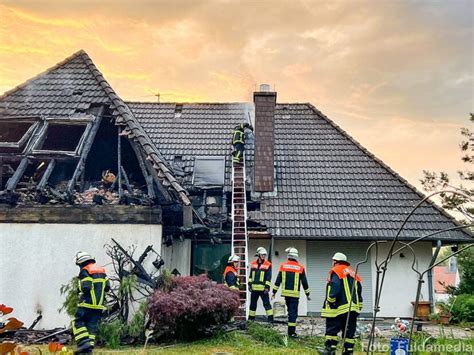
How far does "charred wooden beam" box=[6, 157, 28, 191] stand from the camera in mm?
10108

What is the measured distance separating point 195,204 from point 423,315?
701 centimetres

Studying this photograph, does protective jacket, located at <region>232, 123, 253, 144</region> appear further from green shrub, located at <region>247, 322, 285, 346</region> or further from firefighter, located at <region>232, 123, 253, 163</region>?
green shrub, located at <region>247, 322, 285, 346</region>

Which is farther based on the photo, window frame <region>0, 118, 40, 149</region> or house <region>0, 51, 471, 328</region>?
window frame <region>0, 118, 40, 149</region>

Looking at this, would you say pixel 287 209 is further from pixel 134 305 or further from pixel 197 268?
pixel 134 305

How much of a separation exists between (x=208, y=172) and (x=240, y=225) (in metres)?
2.58

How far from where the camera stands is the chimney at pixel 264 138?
14.7 metres

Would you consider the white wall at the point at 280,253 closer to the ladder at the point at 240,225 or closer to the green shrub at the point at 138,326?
the ladder at the point at 240,225

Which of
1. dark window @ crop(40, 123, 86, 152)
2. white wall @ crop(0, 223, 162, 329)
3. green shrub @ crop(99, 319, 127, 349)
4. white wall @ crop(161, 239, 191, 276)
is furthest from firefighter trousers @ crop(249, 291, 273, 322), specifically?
dark window @ crop(40, 123, 86, 152)

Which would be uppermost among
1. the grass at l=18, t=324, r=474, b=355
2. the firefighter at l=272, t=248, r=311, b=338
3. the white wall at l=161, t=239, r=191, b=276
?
the white wall at l=161, t=239, r=191, b=276

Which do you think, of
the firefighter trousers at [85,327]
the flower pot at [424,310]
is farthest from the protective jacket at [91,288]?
the flower pot at [424,310]

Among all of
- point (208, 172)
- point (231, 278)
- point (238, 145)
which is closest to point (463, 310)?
point (231, 278)

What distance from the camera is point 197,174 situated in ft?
48.5

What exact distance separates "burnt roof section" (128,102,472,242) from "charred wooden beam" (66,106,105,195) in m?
3.83

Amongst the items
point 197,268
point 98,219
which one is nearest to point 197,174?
point 197,268
